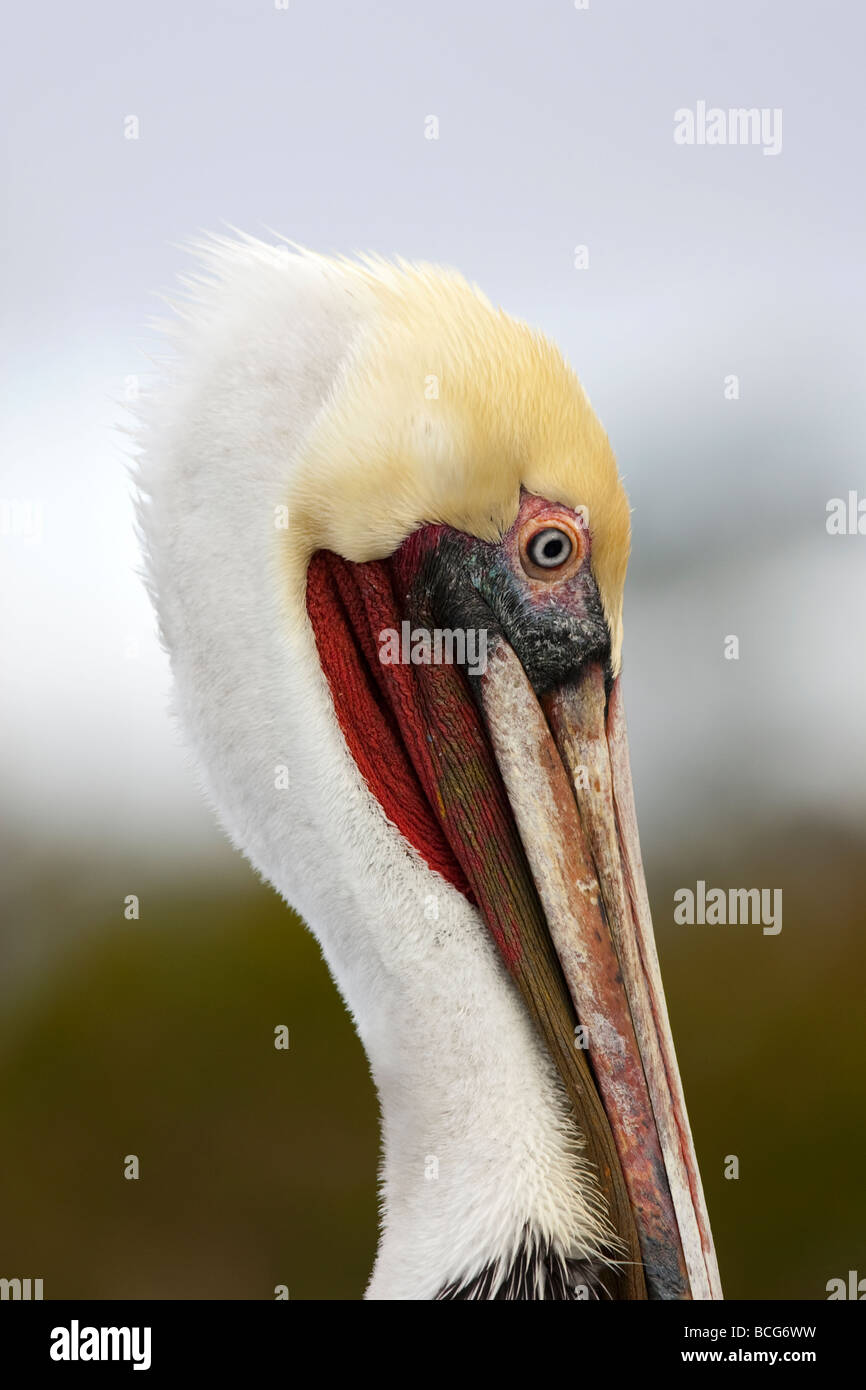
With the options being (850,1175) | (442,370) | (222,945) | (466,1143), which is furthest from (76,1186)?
(442,370)

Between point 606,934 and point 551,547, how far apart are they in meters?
0.69

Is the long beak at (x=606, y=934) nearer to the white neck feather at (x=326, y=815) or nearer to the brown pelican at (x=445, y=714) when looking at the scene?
the brown pelican at (x=445, y=714)

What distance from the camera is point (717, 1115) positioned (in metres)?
7.81

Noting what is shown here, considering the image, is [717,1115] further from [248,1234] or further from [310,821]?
[310,821]

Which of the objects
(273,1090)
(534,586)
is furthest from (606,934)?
(273,1090)

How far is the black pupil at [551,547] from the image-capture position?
1.87 metres

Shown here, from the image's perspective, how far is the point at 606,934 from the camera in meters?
1.90

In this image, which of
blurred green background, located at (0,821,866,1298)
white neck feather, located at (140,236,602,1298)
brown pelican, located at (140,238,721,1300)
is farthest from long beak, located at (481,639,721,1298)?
blurred green background, located at (0,821,866,1298)

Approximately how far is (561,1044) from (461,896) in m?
0.31

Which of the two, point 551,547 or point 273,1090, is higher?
point 551,547

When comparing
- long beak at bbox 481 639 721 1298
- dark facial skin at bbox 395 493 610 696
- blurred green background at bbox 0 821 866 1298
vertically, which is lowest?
blurred green background at bbox 0 821 866 1298

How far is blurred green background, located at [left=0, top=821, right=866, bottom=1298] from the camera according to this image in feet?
22.3

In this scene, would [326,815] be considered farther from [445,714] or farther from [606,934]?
[606,934]

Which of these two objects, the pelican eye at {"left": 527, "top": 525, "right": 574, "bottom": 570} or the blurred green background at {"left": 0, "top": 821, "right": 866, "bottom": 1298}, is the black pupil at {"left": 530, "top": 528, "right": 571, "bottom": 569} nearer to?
the pelican eye at {"left": 527, "top": 525, "right": 574, "bottom": 570}
